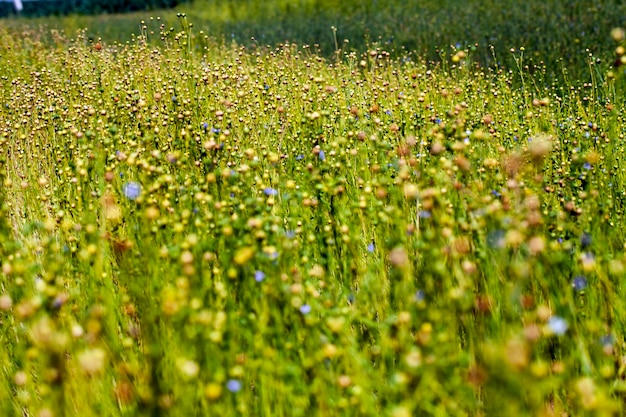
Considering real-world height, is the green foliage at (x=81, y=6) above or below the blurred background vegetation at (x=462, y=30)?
below

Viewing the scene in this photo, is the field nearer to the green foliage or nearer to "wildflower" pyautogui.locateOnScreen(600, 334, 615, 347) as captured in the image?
"wildflower" pyautogui.locateOnScreen(600, 334, 615, 347)

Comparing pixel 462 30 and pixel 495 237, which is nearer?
pixel 495 237

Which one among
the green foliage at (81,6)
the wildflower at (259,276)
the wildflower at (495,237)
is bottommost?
the green foliage at (81,6)

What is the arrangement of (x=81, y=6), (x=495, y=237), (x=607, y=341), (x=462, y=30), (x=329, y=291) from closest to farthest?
(x=607, y=341)
(x=495, y=237)
(x=329, y=291)
(x=462, y=30)
(x=81, y=6)

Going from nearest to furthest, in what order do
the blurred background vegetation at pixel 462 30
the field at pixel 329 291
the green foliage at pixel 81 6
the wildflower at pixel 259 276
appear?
1. the field at pixel 329 291
2. the wildflower at pixel 259 276
3. the blurred background vegetation at pixel 462 30
4. the green foliage at pixel 81 6

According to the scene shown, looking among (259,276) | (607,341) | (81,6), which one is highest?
(259,276)

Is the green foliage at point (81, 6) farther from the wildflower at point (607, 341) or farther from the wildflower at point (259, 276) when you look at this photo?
the wildflower at point (607, 341)

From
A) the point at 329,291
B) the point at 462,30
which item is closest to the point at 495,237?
the point at 329,291

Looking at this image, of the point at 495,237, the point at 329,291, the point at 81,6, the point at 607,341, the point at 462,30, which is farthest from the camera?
the point at 81,6

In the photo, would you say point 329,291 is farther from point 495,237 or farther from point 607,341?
point 607,341

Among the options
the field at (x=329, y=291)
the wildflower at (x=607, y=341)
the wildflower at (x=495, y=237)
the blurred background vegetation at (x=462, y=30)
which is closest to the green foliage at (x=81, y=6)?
the blurred background vegetation at (x=462, y=30)

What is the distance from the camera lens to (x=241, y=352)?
192 cm

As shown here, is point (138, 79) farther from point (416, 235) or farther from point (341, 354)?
point (341, 354)

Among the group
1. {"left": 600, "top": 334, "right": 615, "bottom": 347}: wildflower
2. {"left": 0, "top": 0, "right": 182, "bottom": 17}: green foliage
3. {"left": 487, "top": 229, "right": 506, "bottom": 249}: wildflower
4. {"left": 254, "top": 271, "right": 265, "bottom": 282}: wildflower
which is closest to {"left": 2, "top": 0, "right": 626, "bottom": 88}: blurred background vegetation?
{"left": 487, "top": 229, "right": 506, "bottom": 249}: wildflower
